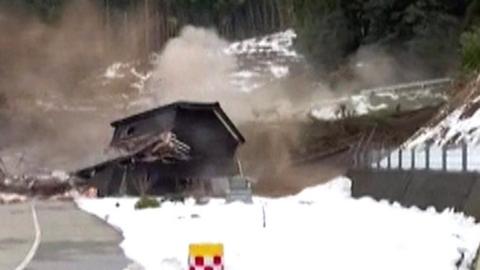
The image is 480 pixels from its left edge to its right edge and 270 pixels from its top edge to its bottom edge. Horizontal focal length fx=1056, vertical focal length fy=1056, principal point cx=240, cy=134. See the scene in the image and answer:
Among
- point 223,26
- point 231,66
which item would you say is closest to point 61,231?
point 231,66

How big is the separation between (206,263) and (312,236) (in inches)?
281

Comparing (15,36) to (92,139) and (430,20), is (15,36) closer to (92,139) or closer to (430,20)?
(92,139)

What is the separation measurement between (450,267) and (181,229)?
34.8 feet

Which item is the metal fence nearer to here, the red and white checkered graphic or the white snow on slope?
the white snow on slope

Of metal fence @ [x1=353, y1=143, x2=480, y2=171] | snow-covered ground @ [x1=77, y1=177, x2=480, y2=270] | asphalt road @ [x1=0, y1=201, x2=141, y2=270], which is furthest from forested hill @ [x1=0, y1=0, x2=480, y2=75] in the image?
asphalt road @ [x1=0, y1=201, x2=141, y2=270]

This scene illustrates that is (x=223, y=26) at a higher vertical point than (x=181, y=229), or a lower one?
higher

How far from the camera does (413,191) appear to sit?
2992 centimetres

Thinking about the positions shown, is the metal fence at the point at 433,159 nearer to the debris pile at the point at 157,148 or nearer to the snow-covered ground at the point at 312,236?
the snow-covered ground at the point at 312,236

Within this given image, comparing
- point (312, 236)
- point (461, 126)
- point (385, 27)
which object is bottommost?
point (312, 236)

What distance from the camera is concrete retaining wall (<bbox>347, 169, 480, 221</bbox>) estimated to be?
974 inches

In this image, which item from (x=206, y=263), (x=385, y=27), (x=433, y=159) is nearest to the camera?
(x=206, y=263)

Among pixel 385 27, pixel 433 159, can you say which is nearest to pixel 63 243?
pixel 433 159

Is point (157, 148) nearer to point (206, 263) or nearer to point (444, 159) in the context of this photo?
point (444, 159)

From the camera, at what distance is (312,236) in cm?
2184
